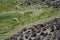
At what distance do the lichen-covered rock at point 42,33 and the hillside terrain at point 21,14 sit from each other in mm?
1152

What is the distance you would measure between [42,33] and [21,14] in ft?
19.0

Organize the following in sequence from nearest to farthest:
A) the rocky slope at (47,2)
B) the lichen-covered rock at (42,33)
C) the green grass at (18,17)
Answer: the lichen-covered rock at (42,33) < the green grass at (18,17) < the rocky slope at (47,2)

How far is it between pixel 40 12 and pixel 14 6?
325 cm

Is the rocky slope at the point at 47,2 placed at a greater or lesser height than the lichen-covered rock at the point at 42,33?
lesser

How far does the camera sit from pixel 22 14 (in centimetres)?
2202

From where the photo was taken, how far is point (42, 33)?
1655cm

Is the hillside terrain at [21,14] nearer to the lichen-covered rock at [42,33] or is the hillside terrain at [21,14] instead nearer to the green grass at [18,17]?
the green grass at [18,17]

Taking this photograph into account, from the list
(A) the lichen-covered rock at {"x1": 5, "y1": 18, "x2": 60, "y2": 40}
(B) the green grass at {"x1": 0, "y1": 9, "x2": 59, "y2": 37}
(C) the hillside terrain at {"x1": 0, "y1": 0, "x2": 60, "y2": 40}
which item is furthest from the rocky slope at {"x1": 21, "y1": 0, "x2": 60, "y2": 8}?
(A) the lichen-covered rock at {"x1": 5, "y1": 18, "x2": 60, "y2": 40}

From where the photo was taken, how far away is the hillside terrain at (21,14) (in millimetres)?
19453

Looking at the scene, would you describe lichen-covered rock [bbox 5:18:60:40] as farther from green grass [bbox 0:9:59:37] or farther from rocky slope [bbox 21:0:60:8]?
rocky slope [bbox 21:0:60:8]

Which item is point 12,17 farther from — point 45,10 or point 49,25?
point 49,25

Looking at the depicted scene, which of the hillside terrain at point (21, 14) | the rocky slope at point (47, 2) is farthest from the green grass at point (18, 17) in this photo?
the rocky slope at point (47, 2)

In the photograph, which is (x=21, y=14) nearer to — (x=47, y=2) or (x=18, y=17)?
(x=18, y=17)

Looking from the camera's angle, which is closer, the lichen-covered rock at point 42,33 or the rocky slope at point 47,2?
the lichen-covered rock at point 42,33
